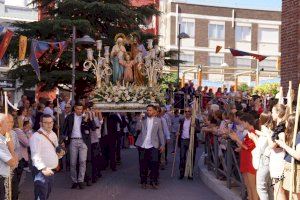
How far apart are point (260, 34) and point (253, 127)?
43024 mm

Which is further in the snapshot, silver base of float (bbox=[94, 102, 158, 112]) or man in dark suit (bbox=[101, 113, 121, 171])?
man in dark suit (bbox=[101, 113, 121, 171])

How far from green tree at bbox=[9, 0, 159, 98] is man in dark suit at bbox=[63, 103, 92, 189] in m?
9.98

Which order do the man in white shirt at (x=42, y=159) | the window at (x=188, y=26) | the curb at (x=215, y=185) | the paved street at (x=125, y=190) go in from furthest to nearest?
the window at (x=188, y=26) < the paved street at (x=125, y=190) < the curb at (x=215, y=185) < the man in white shirt at (x=42, y=159)

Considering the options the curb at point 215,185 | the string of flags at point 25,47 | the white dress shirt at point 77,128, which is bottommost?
the curb at point 215,185

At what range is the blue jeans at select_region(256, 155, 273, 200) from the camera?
791 cm

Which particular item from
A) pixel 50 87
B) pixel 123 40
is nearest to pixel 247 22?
pixel 50 87

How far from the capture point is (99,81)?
45.2 feet

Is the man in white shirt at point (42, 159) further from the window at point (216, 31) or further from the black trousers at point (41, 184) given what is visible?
the window at point (216, 31)

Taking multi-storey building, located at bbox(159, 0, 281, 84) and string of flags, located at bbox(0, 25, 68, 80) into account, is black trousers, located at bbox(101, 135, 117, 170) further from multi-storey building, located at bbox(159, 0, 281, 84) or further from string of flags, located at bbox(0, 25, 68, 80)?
multi-storey building, located at bbox(159, 0, 281, 84)

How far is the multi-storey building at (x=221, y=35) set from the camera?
4750 centimetres

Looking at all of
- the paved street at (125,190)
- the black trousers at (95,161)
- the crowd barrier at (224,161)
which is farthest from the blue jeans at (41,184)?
the black trousers at (95,161)

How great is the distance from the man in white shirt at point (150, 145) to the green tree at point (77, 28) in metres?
9.86

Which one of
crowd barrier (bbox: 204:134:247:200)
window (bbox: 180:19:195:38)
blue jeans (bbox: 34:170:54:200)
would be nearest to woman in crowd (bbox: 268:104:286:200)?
crowd barrier (bbox: 204:134:247:200)

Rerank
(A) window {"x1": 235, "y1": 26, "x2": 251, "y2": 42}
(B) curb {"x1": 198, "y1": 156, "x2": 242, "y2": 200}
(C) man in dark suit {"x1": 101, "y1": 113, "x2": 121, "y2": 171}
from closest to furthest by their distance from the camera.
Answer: (B) curb {"x1": 198, "y1": 156, "x2": 242, "y2": 200}
(C) man in dark suit {"x1": 101, "y1": 113, "x2": 121, "y2": 171}
(A) window {"x1": 235, "y1": 26, "x2": 251, "y2": 42}
